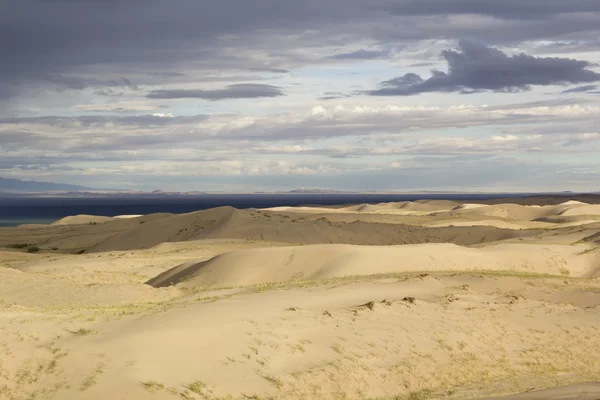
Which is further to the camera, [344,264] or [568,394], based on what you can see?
[344,264]

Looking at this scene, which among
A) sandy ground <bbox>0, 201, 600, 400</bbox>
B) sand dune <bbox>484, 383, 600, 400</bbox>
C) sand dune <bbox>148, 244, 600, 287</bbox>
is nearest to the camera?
sand dune <bbox>484, 383, 600, 400</bbox>

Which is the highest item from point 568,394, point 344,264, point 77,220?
point 77,220

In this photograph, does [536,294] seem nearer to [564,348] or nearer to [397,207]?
[564,348]

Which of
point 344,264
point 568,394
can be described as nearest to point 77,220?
point 344,264

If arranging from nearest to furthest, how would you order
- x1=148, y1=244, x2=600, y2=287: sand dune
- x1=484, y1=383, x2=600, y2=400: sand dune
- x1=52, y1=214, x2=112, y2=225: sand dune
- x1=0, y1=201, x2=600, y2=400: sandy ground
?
x1=484, y1=383, x2=600, y2=400: sand dune, x1=0, y1=201, x2=600, y2=400: sandy ground, x1=148, y1=244, x2=600, y2=287: sand dune, x1=52, y1=214, x2=112, y2=225: sand dune

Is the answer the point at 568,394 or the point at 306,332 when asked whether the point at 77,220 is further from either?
the point at 568,394

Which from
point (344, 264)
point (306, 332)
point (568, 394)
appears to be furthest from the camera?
point (344, 264)

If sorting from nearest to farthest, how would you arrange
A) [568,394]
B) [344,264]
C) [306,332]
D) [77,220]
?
[568,394], [306,332], [344,264], [77,220]

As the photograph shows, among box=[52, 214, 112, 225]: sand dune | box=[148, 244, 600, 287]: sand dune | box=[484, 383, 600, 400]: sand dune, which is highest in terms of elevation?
box=[52, 214, 112, 225]: sand dune

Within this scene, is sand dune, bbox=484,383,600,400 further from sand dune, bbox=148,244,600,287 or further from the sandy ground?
sand dune, bbox=148,244,600,287

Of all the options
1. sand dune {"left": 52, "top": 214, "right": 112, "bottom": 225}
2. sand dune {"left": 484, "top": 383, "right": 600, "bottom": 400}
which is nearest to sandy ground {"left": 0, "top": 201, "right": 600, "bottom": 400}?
sand dune {"left": 484, "top": 383, "right": 600, "bottom": 400}

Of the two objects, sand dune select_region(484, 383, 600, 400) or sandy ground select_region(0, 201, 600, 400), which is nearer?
sand dune select_region(484, 383, 600, 400)

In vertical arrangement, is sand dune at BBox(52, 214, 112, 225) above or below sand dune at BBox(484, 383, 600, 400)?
above
